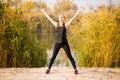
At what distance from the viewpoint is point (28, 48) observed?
33.7 ft

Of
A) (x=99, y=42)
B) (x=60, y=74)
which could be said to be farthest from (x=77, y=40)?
(x=60, y=74)

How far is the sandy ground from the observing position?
8.30m

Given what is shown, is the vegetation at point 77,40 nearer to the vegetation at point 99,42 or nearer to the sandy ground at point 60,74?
the vegetation at point 99,42

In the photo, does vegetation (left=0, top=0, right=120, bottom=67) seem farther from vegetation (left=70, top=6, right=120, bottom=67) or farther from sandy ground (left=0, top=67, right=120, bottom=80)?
sandy ground (left=0, top=67, right=120, bottom=80)

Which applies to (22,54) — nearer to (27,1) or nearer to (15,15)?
(15,15)

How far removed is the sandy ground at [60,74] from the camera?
27.2 ft

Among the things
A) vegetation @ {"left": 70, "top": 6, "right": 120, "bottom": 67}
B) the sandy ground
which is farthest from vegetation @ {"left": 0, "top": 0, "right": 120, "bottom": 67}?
the sandy ground

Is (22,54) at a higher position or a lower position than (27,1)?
lower

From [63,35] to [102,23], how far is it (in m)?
2.08

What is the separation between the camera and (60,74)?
28.3 ft

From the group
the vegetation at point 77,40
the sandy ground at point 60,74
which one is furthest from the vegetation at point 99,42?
the sandy ground at point 60,74

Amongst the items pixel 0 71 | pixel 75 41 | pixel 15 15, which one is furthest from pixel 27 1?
pixel 0 71

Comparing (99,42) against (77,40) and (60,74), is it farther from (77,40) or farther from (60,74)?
(60,74)

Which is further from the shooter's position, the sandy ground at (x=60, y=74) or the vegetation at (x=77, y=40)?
the vegetation at (x=77, y=40)
